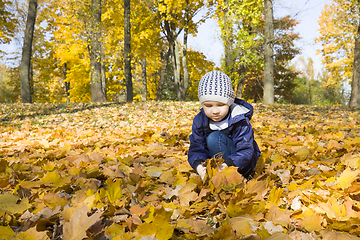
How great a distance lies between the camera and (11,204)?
1233mm

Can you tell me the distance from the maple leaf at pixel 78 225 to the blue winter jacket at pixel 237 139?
0.94 meters

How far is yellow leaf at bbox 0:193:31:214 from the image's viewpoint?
1196 mm

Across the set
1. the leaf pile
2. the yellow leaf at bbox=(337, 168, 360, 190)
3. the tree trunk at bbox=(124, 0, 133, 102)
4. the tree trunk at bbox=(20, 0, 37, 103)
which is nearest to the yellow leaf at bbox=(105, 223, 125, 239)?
the leaf pile

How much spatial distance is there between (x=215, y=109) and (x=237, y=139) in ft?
0.94

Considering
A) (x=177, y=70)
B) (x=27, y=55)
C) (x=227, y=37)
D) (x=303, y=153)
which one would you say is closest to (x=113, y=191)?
(x=303, y=153)

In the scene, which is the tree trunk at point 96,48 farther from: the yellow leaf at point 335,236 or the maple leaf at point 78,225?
the yellow leaf at point 335,236

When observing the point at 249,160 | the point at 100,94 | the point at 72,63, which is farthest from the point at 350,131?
the point at 72,63

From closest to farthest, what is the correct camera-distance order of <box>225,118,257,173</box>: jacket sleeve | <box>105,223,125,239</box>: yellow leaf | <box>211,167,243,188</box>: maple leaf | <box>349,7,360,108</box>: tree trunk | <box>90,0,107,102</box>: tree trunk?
<box>105,223,125,239</box>: yellow leaf, <box>211,167,243,188</box>: maple leaf, <box>225,118,257,173</box>: jacket sleeve, <box>90,0,107,102</box>: tree trunk, <box>349,7,360,108</box>: tree trunk

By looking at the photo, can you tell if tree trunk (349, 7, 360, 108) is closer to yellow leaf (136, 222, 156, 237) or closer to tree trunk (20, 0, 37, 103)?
yellow leaf (136, 222, 156, 237)

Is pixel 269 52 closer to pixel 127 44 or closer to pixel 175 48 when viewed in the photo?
pixel 175 48

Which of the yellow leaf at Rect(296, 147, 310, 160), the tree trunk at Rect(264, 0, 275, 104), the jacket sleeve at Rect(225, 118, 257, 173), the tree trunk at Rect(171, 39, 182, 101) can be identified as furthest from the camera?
the tree trunk at Rect(171, 39, 182, 101)

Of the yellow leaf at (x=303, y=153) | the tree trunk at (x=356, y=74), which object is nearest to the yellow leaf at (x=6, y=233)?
the yellow leaf at (x=303, y=153)

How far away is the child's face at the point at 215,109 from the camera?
1697 mm

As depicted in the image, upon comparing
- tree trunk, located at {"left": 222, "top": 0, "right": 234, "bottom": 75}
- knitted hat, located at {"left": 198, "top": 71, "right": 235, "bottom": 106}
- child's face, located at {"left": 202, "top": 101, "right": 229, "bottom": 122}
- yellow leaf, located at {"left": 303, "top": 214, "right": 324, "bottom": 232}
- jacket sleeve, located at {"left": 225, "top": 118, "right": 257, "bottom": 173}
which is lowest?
yellow leaf, located at {"left": 303, "top": 214, "right": 324, "bottom": 232}
